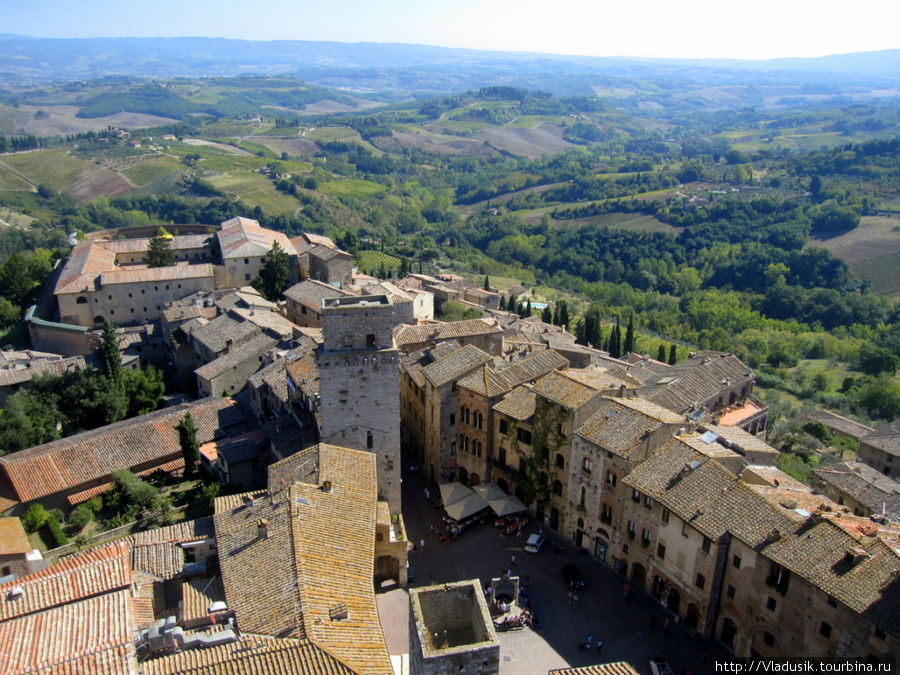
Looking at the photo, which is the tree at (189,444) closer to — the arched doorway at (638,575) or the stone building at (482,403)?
the stone building at (482,403)

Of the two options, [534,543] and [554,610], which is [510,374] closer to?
[534,543]

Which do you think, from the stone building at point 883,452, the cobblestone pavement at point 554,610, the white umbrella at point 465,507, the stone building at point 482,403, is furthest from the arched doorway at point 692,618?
the stone building at point 883,452

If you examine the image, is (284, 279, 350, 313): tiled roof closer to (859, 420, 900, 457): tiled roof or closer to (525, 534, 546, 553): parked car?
(525, 534, 546, 553): parked car

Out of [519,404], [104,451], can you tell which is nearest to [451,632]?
[519,404]

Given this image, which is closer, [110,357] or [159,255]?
[110,357]

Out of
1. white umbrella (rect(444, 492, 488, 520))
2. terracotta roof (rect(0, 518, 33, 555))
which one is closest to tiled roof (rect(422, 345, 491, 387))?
white umbrella (rect(444, 492, 488, 520))

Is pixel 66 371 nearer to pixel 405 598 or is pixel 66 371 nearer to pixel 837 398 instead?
pixel 405 598

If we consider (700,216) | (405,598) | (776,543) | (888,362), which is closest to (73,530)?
(405,598)
